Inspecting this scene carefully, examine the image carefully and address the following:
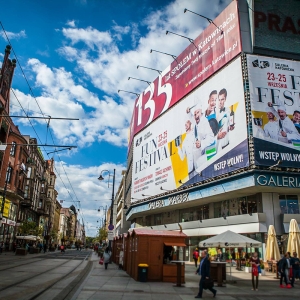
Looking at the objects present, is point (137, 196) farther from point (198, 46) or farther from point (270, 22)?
point (270, 22)

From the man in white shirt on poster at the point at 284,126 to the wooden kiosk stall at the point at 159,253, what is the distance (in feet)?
58.7

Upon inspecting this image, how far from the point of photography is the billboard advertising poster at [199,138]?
3159cm

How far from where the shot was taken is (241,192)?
30766 mm

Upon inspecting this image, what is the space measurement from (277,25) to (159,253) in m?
30.3

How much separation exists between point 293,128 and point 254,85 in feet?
18.7

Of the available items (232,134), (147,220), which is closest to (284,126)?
(232,134)

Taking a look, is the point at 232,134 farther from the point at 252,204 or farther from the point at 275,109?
the point at 252,204

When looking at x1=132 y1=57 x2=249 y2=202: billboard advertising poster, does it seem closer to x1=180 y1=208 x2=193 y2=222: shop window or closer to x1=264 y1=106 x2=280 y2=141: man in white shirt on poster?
x1=264 y1=106 x2=280 y2=141: man in white shirt on poster

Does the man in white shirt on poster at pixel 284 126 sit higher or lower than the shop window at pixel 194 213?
higher

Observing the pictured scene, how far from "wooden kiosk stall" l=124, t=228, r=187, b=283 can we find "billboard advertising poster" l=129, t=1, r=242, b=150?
23481 mm

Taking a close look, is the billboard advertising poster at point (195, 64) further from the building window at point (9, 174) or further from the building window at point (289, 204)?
the building window at point (9, 174)

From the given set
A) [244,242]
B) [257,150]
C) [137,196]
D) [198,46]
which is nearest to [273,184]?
[257,150]

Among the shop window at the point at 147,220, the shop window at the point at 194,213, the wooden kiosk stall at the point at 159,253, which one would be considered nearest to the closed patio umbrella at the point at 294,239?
the wooden kiosk stall at the point at 159,253

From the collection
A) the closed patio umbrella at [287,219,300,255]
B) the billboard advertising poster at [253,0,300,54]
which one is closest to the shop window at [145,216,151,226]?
the closed patio umbrella at [287,219,300,255]
